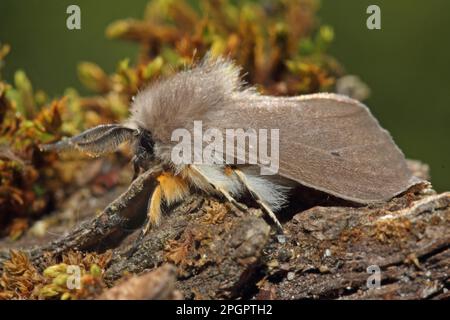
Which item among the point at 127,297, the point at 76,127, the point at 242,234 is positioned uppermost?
the point at 76,127

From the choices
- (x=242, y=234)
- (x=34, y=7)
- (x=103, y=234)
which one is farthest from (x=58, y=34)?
(x=242, y=234)

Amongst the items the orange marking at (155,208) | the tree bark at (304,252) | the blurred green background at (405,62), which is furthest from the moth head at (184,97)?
the blurred green background at (405,62)

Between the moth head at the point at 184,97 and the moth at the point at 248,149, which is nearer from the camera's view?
the moth at the point at 248,149

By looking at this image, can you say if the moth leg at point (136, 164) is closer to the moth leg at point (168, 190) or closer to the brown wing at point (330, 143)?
the moth leg at point (168, 190)

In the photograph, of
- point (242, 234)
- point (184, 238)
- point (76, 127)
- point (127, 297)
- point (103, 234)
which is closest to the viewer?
point (127, 297)

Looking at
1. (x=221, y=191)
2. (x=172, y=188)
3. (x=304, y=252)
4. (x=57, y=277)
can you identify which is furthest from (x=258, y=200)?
(x=57, y=277)

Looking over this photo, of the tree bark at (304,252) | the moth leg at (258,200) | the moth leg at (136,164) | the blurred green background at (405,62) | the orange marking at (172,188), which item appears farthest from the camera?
the blurred green background at (405,62)

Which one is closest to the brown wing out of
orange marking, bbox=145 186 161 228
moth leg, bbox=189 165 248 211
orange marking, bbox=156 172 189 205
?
moth leg, bbox=189 165 248 211

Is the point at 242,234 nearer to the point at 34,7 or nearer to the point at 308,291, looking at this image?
the point at 308,291
